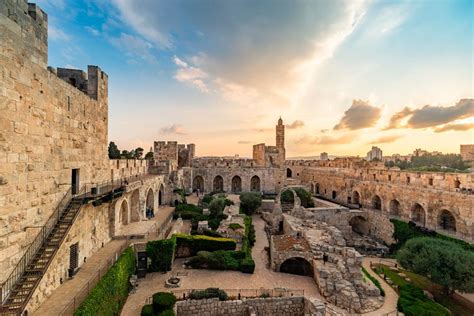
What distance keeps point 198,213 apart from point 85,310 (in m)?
17.5

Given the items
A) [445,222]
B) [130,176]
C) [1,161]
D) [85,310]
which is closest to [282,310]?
[85,310]

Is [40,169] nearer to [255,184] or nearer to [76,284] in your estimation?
[76,284]

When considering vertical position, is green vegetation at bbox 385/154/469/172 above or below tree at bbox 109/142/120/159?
below

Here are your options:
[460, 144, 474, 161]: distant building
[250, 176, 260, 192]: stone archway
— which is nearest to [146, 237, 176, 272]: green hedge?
[250, 176, 260, 192]: stone archway

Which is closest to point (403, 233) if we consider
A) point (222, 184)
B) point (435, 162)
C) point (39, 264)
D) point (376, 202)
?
point (376, 202)

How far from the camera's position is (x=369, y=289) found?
15.1m

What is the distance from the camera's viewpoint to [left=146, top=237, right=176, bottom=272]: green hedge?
601 inches

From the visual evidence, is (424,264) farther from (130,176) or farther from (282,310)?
(130,176)

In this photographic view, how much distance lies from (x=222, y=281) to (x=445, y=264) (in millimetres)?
13523

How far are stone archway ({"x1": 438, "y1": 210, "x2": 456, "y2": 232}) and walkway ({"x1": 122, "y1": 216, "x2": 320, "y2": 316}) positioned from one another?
1594 centimetres

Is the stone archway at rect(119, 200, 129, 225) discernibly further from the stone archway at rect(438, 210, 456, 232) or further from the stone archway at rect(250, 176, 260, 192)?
the stone archway at rect(438, 210, 456, 232)

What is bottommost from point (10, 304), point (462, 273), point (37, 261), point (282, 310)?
point (282, 310)

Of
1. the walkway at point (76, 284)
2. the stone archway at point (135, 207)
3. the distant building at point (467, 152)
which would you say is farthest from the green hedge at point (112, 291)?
the distant building at point (467, 152)

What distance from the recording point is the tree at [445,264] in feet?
48.0
